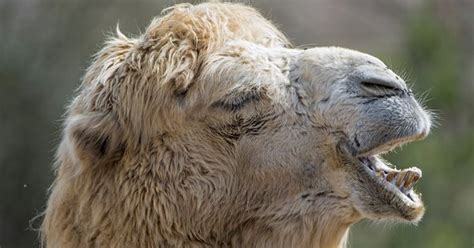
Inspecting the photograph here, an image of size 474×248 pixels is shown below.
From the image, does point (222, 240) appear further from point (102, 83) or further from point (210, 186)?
point (102, 83)

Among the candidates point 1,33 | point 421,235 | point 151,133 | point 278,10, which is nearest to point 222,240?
point 151,133

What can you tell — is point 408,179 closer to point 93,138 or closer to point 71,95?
point 93,138

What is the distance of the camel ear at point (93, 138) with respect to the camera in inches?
193

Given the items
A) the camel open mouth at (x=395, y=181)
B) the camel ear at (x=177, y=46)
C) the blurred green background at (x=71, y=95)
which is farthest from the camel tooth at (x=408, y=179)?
the blurred green background at (x=71, y=95)

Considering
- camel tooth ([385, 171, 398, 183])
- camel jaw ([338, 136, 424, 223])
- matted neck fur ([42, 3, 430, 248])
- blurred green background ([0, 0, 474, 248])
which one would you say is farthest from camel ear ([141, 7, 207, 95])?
blurred green background ([0, 0, 474, 248])

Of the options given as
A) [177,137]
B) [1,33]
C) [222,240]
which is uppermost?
[177,137]

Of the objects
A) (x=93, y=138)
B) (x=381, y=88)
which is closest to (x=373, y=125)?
(x=381, y=88)

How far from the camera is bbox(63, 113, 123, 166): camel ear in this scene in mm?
4898

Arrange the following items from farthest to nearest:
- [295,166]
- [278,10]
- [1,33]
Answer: [278,10] → [1,33] → [295,166]

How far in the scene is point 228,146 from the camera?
4.86 m

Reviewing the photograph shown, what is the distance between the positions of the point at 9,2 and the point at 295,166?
36.5 ft

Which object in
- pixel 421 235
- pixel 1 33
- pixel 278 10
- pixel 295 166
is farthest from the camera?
pixel 278 10

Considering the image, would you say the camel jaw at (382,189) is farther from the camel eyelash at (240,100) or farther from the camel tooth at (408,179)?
the camel eyelash at (240,100)

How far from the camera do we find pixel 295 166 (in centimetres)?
475
